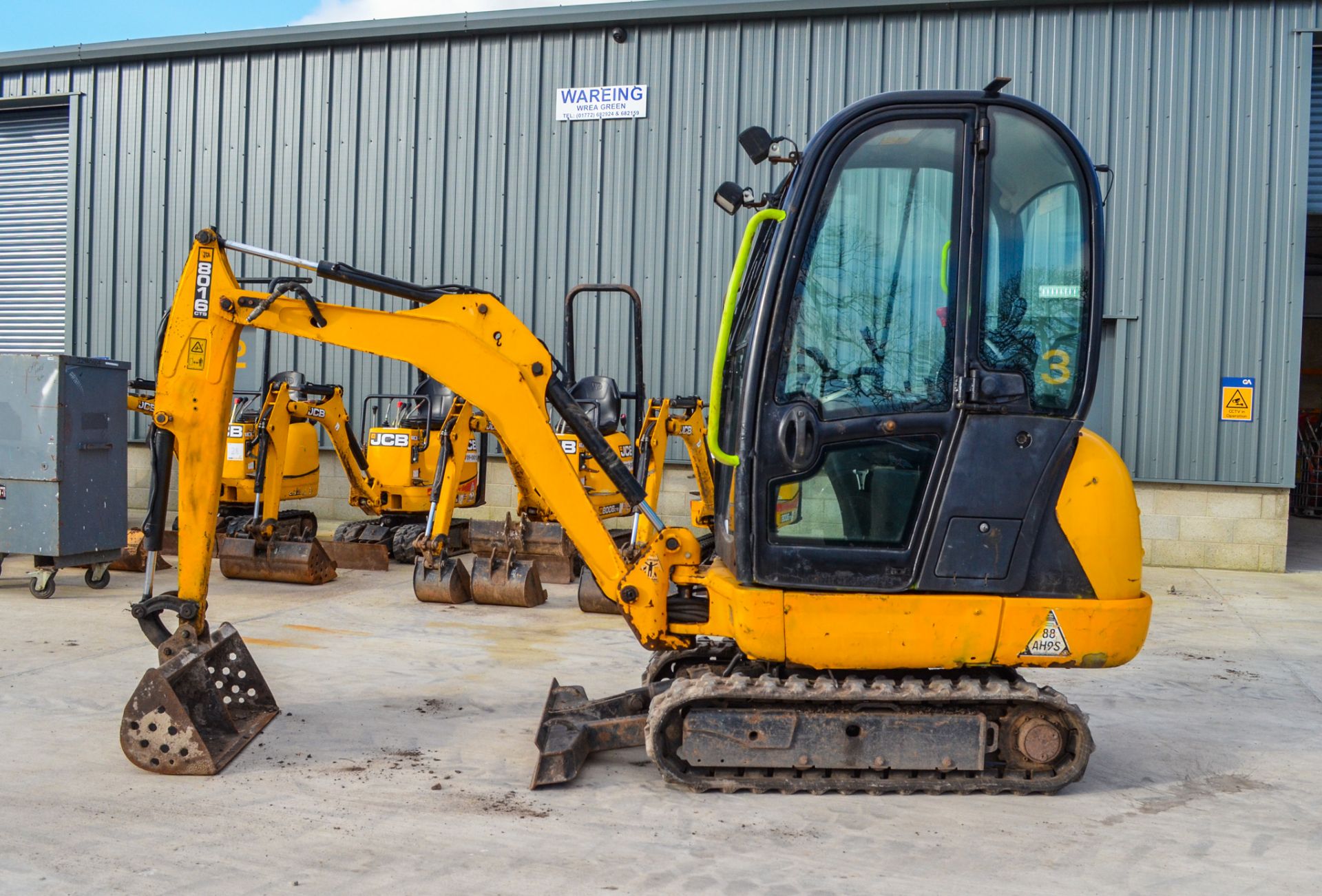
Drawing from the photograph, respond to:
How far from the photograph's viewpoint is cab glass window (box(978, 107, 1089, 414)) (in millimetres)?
4383

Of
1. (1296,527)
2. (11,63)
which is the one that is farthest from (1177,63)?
(11,63)

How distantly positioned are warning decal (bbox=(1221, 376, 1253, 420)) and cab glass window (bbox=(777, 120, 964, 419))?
925cm

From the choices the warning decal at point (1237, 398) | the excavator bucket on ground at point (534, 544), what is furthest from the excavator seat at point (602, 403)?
the warning decal at point (1237, 398)

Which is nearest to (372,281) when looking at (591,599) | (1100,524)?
(1100,524)

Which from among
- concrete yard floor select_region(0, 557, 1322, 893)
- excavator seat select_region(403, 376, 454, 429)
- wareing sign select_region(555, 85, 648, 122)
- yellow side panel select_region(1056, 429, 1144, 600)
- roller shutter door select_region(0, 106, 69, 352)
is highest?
wareing sign select_region(555, 85, 648, 122)

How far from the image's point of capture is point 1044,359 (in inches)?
174

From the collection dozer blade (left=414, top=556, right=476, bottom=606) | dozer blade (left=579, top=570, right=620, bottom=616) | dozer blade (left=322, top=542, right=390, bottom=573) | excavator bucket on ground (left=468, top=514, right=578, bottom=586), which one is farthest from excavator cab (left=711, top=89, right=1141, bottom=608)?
dozer blade (left=322, top=542, right=390, bottom=573)

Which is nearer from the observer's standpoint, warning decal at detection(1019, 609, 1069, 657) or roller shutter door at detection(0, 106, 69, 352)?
warning decal at detection(1019, 609, 1069, 657)

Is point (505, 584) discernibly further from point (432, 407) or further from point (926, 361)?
point (926, 361)

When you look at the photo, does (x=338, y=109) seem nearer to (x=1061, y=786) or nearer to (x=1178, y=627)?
(x=1178, y=627)

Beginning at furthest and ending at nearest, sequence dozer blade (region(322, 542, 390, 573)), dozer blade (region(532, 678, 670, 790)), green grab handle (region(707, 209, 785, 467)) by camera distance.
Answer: dozer blade (region(322, 542, 390, 573)) < dozer blade (region(532, 678, 670, 790)) < green grab handle (region(707, 209, 785, 467))

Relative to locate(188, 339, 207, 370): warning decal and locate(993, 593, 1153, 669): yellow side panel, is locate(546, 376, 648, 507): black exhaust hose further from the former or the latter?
locate(993, 593, 1153, 669): yellow side panel

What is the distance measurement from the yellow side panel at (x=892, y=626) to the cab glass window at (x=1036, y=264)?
86 cm

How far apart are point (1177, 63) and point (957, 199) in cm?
974
